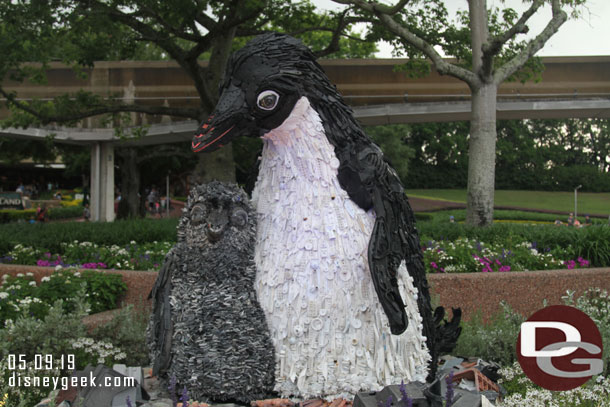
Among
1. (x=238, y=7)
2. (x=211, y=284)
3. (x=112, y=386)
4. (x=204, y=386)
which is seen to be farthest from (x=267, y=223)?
(x=238, y=7)

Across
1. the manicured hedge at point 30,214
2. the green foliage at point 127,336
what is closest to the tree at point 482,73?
the green foliage at point 127,336

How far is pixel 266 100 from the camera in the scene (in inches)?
101

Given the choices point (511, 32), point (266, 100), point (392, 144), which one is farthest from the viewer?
point (392, 144)

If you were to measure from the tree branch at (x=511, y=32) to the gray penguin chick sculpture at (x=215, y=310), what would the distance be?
18.0ft

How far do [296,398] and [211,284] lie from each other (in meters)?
0.69

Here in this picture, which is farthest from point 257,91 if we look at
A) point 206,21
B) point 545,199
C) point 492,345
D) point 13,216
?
point 545,199

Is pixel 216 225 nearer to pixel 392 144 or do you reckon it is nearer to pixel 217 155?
pixel 217 155

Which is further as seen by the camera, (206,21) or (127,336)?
(206,21)

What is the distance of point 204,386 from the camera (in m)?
2.60

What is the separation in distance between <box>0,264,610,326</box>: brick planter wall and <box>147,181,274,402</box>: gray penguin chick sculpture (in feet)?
7.55

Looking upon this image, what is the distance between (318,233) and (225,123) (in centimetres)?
68

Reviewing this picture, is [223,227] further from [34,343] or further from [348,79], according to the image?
[348,79]

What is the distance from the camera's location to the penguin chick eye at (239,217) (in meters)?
2.68

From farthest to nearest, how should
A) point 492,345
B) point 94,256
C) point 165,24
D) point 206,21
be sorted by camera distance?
1. point 206,21
2. point 165,24
3. point 94,256
4. point 492,345
